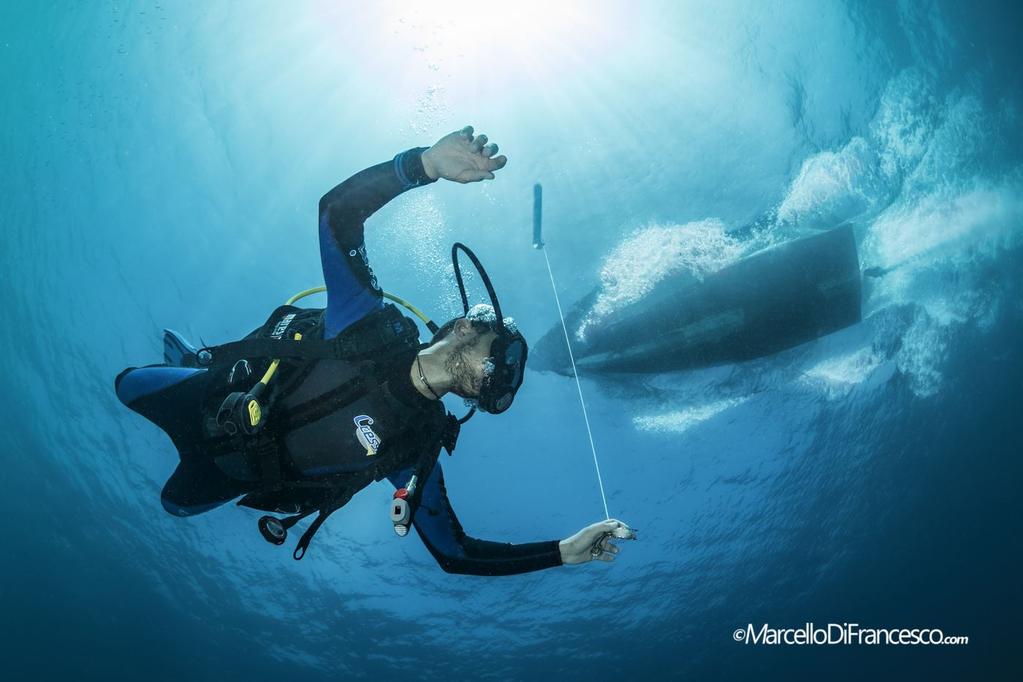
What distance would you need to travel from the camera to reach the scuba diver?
296cm

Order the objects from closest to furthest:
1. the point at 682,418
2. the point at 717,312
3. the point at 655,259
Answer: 1. the point at 655,259
2. the point at 717,312
3. the point at 682,418

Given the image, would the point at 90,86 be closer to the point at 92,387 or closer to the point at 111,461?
the point at 92,387

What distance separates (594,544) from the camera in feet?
10.0

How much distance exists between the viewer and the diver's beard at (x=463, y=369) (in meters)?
3.10

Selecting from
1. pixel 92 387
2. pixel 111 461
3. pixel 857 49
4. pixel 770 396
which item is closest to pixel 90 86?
pixel 92 387

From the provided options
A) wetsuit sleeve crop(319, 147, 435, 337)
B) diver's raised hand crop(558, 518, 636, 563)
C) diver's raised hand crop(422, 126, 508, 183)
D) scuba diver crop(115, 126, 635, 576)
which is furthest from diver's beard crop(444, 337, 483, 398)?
diver's raised hand crop(558, 518, 636, 563)

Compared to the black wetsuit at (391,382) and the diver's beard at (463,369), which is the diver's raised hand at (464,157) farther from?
the diver's beard at (463,369)

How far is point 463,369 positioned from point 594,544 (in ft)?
4.66

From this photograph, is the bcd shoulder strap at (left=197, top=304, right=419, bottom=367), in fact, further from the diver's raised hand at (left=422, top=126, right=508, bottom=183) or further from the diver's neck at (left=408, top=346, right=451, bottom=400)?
the diver's raised hand at (left=422, top=126, right=508, bottom=183)

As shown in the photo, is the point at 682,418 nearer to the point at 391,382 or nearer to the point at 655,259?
the point at 655,259

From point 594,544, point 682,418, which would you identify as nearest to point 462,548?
point 594,544

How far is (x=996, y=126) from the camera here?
15.0 meters

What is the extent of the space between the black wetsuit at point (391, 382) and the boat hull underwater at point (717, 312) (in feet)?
30.9

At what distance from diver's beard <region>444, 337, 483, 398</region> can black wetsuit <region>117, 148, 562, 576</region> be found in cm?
30
